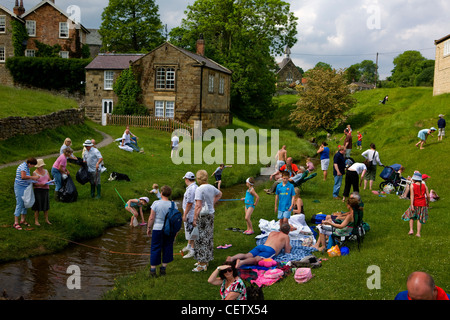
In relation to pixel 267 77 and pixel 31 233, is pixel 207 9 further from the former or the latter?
pixel 31 233

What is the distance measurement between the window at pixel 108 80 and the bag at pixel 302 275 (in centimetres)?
3597

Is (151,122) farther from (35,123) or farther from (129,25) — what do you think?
(129,25)

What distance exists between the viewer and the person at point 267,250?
9.75 meters

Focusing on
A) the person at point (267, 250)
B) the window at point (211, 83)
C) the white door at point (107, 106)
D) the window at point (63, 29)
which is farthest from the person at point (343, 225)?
the window at point (63, 29)

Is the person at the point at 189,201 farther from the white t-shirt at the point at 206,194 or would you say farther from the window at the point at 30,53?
the window at the point at 30,53

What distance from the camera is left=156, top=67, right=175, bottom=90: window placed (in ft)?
127

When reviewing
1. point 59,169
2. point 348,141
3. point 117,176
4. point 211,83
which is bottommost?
point 117,176

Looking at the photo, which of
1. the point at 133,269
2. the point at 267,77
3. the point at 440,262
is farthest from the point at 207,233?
the point at 267,77

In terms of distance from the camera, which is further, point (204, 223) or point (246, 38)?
point (246, 38)

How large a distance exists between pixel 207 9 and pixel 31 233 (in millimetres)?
45585

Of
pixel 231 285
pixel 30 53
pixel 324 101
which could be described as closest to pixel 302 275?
pixel 231 285

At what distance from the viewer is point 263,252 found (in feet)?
34.5

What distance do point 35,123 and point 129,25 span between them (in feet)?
132

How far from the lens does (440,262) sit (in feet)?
31.2
